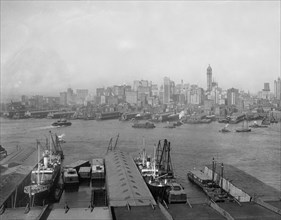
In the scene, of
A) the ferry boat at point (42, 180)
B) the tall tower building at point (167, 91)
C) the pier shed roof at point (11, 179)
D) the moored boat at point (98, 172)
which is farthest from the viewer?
the tall tower building at point (167, 91)

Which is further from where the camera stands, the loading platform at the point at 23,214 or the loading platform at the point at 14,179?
the loading platform at the point at 14,179

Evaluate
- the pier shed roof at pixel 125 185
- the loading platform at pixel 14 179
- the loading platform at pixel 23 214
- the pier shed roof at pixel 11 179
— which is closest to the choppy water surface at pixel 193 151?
the pier shed roof at pixel 125 185

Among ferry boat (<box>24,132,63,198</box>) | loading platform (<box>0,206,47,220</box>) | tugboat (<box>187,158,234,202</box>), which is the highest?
ferry boat (<box>24,132,63,198</box>)

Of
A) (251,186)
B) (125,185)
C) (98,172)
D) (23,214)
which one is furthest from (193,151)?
(23,214)

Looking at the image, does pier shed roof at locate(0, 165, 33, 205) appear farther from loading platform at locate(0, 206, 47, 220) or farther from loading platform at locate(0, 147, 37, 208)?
loading platform at locate(0, 206, 47, 220)

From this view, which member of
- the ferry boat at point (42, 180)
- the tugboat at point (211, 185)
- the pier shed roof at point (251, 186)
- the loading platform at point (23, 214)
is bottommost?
the tugboat at point (211, 185)

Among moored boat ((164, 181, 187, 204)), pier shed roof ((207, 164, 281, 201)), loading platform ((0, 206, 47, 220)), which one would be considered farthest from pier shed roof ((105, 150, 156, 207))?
pier shed roof ((207, 164, 281, 201))

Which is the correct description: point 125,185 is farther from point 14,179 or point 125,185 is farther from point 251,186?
point 251,186

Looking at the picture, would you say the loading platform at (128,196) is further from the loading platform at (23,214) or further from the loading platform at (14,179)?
the loading platform at (14,179)

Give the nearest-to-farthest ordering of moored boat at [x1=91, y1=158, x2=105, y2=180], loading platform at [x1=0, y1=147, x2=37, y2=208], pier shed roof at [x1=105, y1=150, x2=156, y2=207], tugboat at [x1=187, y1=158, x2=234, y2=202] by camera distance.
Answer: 1. pier shed roof at [x1=105, y1=150, x2=156, y2=207]
2. loading platform at [x1=0, y1=147, x2=37, y2=208]
3. tugboat at [x1=187, y1=158, x2=234, y2=202]
4. moored boat at [x1=91, y1=158, x2=105, y2=180]
